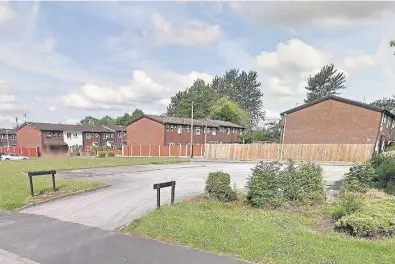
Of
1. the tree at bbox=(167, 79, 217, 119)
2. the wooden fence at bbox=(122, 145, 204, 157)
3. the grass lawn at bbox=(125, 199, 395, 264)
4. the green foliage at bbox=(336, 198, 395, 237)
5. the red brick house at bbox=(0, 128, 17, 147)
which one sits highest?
the tree at bbox=(167, 79, 217, 119)

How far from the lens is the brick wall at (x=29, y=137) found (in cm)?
5959

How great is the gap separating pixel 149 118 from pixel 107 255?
4698cm

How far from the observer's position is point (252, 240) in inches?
247

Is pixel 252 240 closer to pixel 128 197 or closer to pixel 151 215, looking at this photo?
pixel 151 215

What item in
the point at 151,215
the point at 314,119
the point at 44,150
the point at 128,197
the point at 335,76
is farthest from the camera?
the point at 335,76

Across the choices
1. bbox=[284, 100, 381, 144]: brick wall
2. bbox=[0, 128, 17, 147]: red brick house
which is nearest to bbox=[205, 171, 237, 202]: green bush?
bbox=[284, 100, 381, 144]: brick wall

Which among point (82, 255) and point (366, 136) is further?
point (366, 136)

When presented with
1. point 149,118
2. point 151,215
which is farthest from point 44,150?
point 151,215

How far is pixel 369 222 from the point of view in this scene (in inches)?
264

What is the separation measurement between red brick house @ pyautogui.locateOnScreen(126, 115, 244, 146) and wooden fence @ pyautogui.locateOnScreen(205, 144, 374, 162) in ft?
41.7

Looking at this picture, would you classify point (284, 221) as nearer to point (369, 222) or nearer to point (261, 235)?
point (261, 235)

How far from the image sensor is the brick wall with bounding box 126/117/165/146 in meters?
51.2

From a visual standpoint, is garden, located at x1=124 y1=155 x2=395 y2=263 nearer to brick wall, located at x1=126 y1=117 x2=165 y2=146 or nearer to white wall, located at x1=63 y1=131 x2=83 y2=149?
brick wall, located at x1=126 y1=117 x2=165 y2=146

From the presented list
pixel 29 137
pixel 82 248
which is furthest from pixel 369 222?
pixel 29 137
